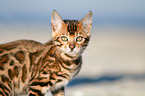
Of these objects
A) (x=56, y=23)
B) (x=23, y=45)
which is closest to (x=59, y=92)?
(x=23, y=45)

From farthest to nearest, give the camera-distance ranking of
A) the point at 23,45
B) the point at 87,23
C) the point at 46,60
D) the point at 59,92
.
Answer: the point at 59,92
the point at 23,45
the point at 46,60
the point at 87,23

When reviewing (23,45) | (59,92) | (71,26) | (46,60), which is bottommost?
(59,92)

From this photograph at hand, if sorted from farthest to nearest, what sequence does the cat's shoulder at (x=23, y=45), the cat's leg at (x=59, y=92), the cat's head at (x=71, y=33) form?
the cat's leg at (x=59, y=92) → the cat's shoulder at (x=23, y=45) → the cat's head at (x=71, y=33)

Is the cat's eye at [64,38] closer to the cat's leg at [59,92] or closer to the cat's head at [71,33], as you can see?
the cat's head at [71,33]

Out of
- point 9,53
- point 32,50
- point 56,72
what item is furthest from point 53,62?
point 9,53

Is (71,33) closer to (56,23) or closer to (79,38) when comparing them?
(79,38)

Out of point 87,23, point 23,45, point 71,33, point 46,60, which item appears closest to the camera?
point 71,33

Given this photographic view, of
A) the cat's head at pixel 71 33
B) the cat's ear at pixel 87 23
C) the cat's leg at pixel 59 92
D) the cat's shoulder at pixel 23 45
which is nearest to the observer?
the cat's head at pixel 71 33

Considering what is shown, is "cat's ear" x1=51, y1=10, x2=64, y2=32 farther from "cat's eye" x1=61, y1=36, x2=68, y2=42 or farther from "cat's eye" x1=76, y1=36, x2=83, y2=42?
"cat's eye" x1=76, y1=36, x2=83, y2=42

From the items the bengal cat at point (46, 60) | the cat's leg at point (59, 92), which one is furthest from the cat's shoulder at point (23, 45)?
the cat's leg at point (59, 92)
